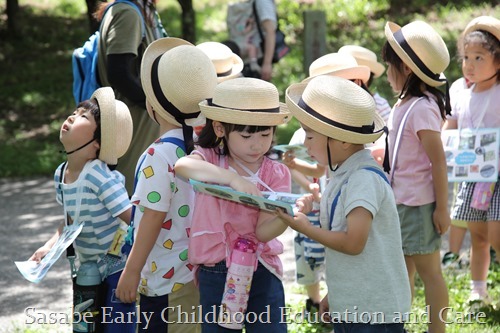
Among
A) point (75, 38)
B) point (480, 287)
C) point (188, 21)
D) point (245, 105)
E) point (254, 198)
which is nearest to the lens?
point (254, 198)

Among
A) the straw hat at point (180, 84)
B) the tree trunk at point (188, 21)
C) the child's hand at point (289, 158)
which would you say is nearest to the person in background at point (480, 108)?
the child's hand at point (289, 158)

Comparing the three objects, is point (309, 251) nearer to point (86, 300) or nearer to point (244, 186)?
point (86, 300)

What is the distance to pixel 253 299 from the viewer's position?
3408 mm

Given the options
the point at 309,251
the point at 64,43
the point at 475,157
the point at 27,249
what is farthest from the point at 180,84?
the point at 64,43

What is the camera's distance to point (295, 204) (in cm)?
312

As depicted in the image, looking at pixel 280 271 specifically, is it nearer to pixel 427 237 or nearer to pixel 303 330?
pixel 427 237

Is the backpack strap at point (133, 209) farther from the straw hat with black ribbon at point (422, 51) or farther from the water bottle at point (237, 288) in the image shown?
the straw hat with black ribbon at point (422, 51)

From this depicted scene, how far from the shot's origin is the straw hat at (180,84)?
11.8 ft

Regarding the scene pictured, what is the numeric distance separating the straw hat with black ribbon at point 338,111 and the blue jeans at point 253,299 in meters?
0.63

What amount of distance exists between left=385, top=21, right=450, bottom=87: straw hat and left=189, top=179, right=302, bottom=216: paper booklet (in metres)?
1.43

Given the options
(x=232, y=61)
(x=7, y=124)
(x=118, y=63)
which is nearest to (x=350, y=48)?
(x=232, y=61)

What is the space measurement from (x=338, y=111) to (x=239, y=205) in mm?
577

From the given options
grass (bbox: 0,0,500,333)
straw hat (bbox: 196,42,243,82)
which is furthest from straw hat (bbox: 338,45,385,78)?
grass (bbox: 0,0,500,333)

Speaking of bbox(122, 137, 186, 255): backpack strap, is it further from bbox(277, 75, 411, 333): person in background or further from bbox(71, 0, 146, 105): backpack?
bbox(71, 0, 146, 105): backpack
